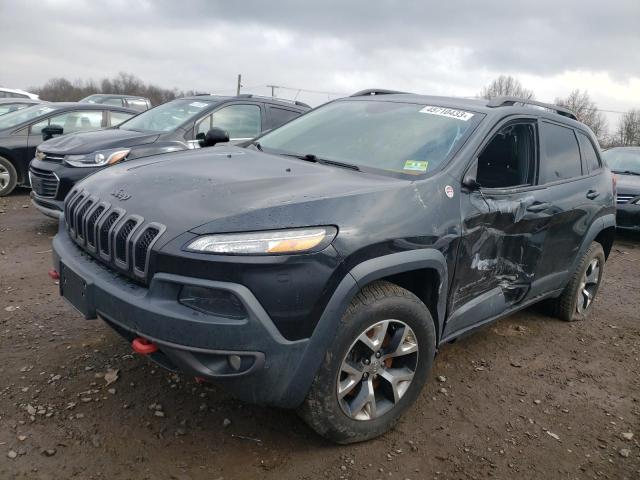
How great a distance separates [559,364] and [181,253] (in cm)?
300

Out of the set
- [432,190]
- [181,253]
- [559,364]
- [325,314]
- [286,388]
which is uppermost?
[432,190]

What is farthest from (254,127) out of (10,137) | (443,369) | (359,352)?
(359,352)

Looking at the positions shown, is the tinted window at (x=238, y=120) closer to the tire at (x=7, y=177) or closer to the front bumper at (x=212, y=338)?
the tire at (x=7, y=177)

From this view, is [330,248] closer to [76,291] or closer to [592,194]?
[76,291]

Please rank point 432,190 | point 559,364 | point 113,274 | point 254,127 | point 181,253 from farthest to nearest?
point 254,127 < point 559,364 < point 432,190 < point 113,274 < point 181,253

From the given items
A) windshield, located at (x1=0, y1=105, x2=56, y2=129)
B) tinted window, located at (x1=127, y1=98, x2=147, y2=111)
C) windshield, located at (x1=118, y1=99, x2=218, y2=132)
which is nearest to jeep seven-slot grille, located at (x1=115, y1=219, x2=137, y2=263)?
windshield, located at (x1=118, y1=99, x2=218, y2=132)

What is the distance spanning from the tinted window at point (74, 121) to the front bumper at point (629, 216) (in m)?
8.40

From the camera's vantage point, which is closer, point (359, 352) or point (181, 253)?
point (181, 253)

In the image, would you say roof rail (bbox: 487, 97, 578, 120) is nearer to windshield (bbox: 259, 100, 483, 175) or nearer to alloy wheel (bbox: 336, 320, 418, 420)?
windshield (bbox: 259, 100, 483, 175)

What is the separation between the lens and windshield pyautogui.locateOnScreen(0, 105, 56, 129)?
26.8 feet

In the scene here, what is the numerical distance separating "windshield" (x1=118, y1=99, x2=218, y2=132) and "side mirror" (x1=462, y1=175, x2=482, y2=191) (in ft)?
14.5

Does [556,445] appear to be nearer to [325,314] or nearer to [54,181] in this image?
[325,314]

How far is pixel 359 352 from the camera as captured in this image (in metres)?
2.56

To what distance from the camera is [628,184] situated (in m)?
8.76
